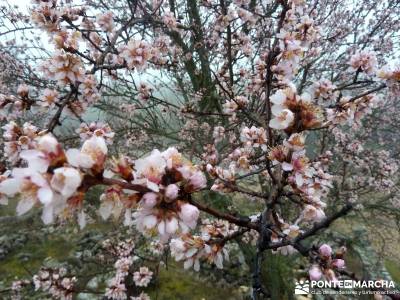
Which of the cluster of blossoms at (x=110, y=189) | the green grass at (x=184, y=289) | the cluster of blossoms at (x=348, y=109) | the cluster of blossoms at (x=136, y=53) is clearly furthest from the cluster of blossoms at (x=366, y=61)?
the green grass at (x=184, y=289)

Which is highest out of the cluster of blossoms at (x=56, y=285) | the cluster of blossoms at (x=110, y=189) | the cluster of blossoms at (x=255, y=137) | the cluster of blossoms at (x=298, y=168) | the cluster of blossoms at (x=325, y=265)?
the cluster of blossoms at (x=255, y=137)

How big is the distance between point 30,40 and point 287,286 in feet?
20.6

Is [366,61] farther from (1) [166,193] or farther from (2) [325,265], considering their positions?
(1) [166,193]

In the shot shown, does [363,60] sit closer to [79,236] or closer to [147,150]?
[147,150]

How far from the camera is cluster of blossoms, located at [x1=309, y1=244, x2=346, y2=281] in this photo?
127cm

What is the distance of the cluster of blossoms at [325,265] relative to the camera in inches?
50.1

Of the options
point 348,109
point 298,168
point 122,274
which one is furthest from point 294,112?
point 122,274

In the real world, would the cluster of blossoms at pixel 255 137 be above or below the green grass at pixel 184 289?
above

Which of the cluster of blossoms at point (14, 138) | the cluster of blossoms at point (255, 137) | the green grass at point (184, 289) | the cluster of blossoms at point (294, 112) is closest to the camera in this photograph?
the cluster of blossoms at point (294, 112)

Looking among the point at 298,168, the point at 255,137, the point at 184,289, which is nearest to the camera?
the point at 298,168

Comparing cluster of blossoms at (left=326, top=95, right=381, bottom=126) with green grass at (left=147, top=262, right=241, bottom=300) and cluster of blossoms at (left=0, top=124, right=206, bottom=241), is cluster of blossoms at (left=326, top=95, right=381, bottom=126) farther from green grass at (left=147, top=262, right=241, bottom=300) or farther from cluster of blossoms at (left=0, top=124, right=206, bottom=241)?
green grass at (left=147, top=262, right=241, bottom=300)

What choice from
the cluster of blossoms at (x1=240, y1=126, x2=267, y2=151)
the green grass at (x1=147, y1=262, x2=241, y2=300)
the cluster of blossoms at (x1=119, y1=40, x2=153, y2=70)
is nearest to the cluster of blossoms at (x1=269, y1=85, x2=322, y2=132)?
the cluster of blossoms at (x1=240, y1=126, x2=267, y2=151)

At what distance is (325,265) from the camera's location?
131 centimetres

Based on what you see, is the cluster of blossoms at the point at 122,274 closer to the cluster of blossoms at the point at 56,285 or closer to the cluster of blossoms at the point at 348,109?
the cluster of blossoms at the point at 56,285
